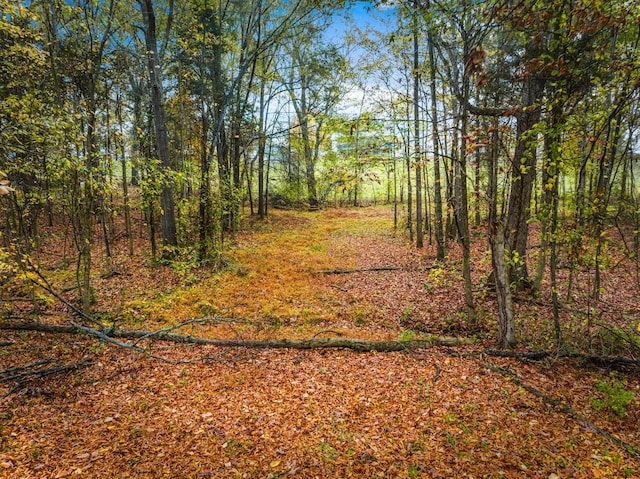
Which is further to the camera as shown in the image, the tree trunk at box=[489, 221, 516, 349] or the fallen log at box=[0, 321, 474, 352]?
the fallen log at box=[0, 321, 474, 352]

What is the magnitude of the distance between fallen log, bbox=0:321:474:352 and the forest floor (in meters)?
0.16

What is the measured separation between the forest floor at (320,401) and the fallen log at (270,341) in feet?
0.52

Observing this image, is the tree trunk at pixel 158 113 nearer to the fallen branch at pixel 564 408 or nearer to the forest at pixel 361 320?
the forest at pixel 361 320

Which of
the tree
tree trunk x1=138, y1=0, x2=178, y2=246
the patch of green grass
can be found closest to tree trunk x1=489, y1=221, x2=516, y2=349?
the patch of green grass

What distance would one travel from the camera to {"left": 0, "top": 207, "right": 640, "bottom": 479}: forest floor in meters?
3.71

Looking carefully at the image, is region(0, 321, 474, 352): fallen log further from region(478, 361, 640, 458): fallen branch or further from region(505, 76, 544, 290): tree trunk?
region(505, 76, 544, 290): tree trunk

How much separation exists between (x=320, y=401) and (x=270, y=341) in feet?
6.91

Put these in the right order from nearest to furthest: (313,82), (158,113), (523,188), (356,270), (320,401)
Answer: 1. (320,401)
2. (523,188)
3. (158,113)
4. (356,270)
5. (313,82)

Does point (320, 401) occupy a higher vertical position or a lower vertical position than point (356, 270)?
lower

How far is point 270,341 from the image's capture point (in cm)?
671

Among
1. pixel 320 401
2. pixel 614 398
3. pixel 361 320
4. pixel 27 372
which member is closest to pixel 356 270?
pixel 361 320

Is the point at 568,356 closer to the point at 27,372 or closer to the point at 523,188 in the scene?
the point at 523,188

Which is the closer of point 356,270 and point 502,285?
point 502,285

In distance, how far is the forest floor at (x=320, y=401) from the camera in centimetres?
371
